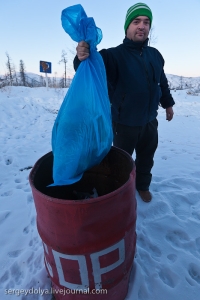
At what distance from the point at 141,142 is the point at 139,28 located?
3.54 feet

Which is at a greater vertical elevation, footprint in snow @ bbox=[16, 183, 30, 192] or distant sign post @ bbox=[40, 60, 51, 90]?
distant sign post @ bbox=[40, 60, 51, 90]

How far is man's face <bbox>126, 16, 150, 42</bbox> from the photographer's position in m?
1.74

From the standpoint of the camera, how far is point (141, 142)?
2164mm

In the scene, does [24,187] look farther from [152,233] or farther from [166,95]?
[166,95]

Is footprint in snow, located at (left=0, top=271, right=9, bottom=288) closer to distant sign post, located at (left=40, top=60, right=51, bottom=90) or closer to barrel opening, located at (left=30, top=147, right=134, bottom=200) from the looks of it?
Answer: barrel opening, located at (left=30, top=147, right=134, bottom=200)

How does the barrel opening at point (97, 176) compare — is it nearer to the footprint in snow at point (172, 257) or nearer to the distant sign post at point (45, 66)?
the footprint in snow at point (172, 257)

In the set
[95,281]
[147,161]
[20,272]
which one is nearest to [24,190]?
[20,272]

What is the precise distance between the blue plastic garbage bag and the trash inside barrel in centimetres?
19

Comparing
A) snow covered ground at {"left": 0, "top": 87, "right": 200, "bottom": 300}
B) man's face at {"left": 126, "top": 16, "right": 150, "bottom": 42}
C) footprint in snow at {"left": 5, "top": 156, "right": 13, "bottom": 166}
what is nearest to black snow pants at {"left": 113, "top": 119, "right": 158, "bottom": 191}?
snow covered ground at {"left": 0, "top": 87, "right": 200, "bottom": 300}

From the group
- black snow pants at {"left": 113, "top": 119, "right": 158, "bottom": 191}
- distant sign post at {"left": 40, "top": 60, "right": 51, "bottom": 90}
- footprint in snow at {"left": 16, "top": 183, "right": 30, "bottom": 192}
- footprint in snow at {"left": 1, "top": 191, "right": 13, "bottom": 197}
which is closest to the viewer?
black snow pants at {"left": 113, "top": 119, "right": 158, "bottom": 191}


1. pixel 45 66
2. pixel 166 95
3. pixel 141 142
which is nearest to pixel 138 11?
pixel 166 95

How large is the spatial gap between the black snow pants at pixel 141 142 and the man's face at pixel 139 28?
79cm

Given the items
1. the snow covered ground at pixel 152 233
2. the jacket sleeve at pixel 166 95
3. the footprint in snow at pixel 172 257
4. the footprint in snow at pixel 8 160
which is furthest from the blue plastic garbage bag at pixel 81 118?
the footprint in snow at pixel 8 160

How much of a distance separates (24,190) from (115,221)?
1937 millimetres
